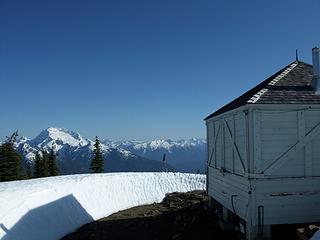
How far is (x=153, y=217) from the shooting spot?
21.5 meters

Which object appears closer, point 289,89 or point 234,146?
point 289,89

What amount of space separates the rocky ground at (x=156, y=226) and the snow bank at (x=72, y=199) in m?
1.00

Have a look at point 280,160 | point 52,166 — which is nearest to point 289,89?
point 280,160

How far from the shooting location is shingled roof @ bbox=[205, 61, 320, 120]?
13.2 metres

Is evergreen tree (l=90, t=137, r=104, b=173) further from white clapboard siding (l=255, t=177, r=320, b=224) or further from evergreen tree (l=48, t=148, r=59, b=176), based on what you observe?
white clapboard siding (l=255, t=177, r=320, b=224)

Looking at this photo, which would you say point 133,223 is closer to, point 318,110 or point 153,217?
point 153,217

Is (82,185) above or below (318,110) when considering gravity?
below

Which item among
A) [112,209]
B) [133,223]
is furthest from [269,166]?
[112,209]

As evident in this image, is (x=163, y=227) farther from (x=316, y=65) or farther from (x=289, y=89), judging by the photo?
(x=316, y=65)

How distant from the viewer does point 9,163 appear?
161 ft

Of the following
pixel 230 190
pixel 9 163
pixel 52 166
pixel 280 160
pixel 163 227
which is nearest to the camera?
pixel 280 160

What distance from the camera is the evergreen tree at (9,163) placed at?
48438 millimetres

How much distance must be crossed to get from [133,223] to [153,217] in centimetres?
145

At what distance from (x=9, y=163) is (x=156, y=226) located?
115 feet
